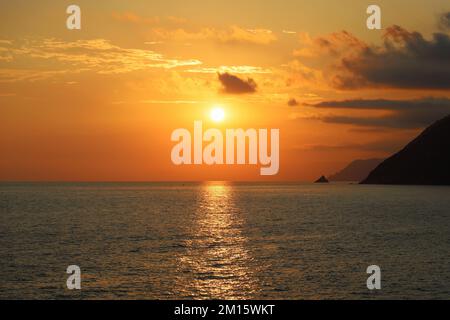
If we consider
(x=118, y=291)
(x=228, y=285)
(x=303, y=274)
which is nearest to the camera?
(x=118, y=291)

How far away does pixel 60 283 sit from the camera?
155 ft

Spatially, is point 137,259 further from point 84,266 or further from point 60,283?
point 60,283

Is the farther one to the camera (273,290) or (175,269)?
(175,269)

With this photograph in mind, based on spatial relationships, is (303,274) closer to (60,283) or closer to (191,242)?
(60,283)

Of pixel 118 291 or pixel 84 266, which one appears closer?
pixel 118 291

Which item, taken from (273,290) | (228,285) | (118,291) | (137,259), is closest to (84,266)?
(137,259)

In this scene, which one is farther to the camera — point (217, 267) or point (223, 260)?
point (223, 260)

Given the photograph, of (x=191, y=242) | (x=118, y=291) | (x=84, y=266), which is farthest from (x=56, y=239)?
(x=118, y=291)

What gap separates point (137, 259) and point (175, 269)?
8433 millimetres

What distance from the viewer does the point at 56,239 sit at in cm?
8156
